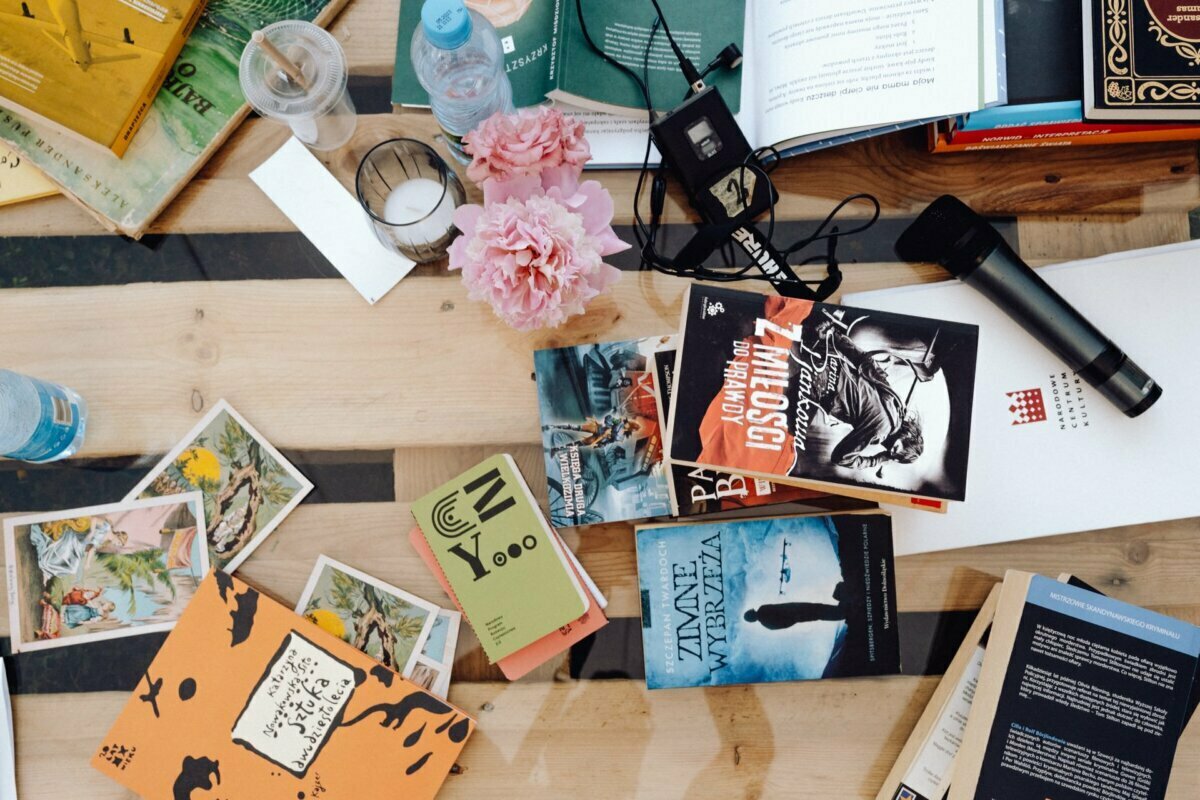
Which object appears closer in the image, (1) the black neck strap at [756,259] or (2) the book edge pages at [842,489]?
(2) the book edge pages at [842,489]

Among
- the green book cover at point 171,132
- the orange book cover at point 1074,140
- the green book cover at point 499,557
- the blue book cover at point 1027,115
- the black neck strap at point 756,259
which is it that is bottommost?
the green book cover at point 499,557

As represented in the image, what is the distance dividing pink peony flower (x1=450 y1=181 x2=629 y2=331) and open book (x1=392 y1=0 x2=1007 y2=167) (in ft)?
0.57

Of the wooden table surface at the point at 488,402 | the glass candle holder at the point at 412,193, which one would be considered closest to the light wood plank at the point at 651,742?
the wooden table surface at the point at 488,402

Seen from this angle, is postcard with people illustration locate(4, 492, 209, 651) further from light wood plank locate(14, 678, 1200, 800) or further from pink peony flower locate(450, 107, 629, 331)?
pink peony flower locate(450, 107, 629, 331)

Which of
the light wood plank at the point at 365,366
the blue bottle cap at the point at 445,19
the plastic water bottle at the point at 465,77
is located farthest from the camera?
the light wood plank at the point at 365,366

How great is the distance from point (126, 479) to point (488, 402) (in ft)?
1.33

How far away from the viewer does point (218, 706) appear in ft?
2.79

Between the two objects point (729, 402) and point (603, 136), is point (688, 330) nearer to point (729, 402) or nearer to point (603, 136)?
point (729, 402)

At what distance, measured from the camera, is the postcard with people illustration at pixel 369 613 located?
86 centimetres

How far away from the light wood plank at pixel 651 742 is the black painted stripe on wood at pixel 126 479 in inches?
8.7

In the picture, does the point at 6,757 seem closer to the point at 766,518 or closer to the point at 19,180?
the point at 19,180

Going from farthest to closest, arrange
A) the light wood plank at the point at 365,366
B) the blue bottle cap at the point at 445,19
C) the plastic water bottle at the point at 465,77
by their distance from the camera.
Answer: the light wood plank at the point at 365,366 → the plastic water bottle at the point at 465,77 → the blue bottle cap at the point at 445,19

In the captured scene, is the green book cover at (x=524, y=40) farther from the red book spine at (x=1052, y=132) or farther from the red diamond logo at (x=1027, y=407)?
the red diamond logo at (x=1027, y=407)

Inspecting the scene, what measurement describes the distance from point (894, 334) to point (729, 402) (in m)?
0.17
